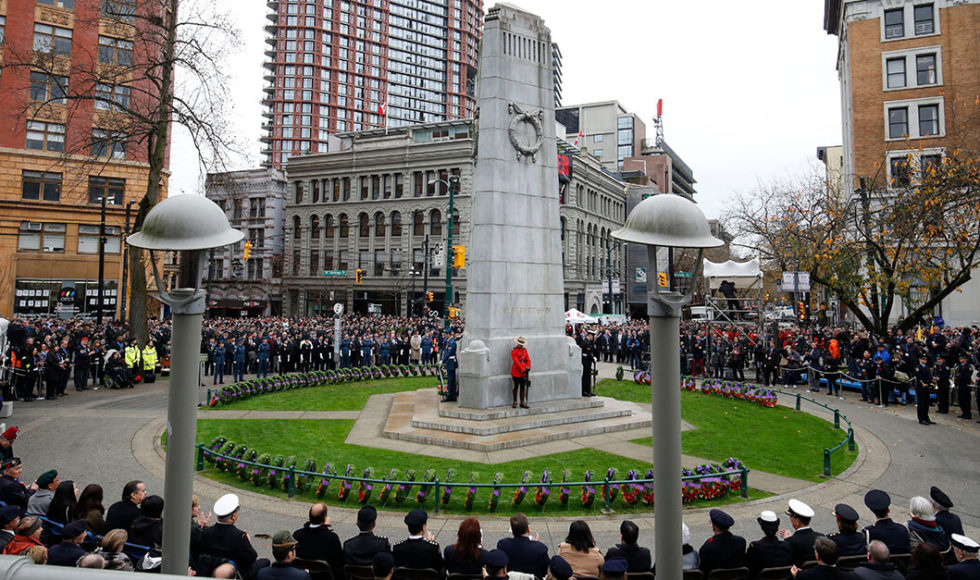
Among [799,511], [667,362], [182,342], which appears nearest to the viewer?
[182,342]

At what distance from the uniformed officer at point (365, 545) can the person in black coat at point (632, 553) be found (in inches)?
91.3

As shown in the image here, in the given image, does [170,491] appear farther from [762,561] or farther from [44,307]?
[44,307]

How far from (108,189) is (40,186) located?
4.33 meters

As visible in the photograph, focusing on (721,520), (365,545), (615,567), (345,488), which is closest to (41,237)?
(345,488)

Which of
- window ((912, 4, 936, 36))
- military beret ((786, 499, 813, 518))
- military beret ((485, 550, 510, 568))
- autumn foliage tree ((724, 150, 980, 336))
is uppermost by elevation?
window ((912, 4, 936, 36))

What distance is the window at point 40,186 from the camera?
4194cm

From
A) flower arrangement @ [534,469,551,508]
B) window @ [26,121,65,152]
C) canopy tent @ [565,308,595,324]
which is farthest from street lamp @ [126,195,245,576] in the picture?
window @ [26,121,65,152]

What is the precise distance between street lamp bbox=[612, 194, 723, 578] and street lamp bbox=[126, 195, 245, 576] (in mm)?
2789

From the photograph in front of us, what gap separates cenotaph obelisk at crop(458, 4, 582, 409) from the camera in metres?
15.4

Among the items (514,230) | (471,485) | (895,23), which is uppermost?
(895,23)

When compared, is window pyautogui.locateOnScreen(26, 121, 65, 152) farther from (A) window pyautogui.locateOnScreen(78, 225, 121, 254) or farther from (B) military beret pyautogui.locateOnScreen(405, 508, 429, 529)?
(B) military beret pyautogui.locateOnScreen(405, 508, 429, 529)

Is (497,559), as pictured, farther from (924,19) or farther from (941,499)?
(924,19)

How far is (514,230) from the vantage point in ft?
51.7

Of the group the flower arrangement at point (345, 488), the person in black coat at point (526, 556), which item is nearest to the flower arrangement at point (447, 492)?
the flower arrangement at point (345, 488)
